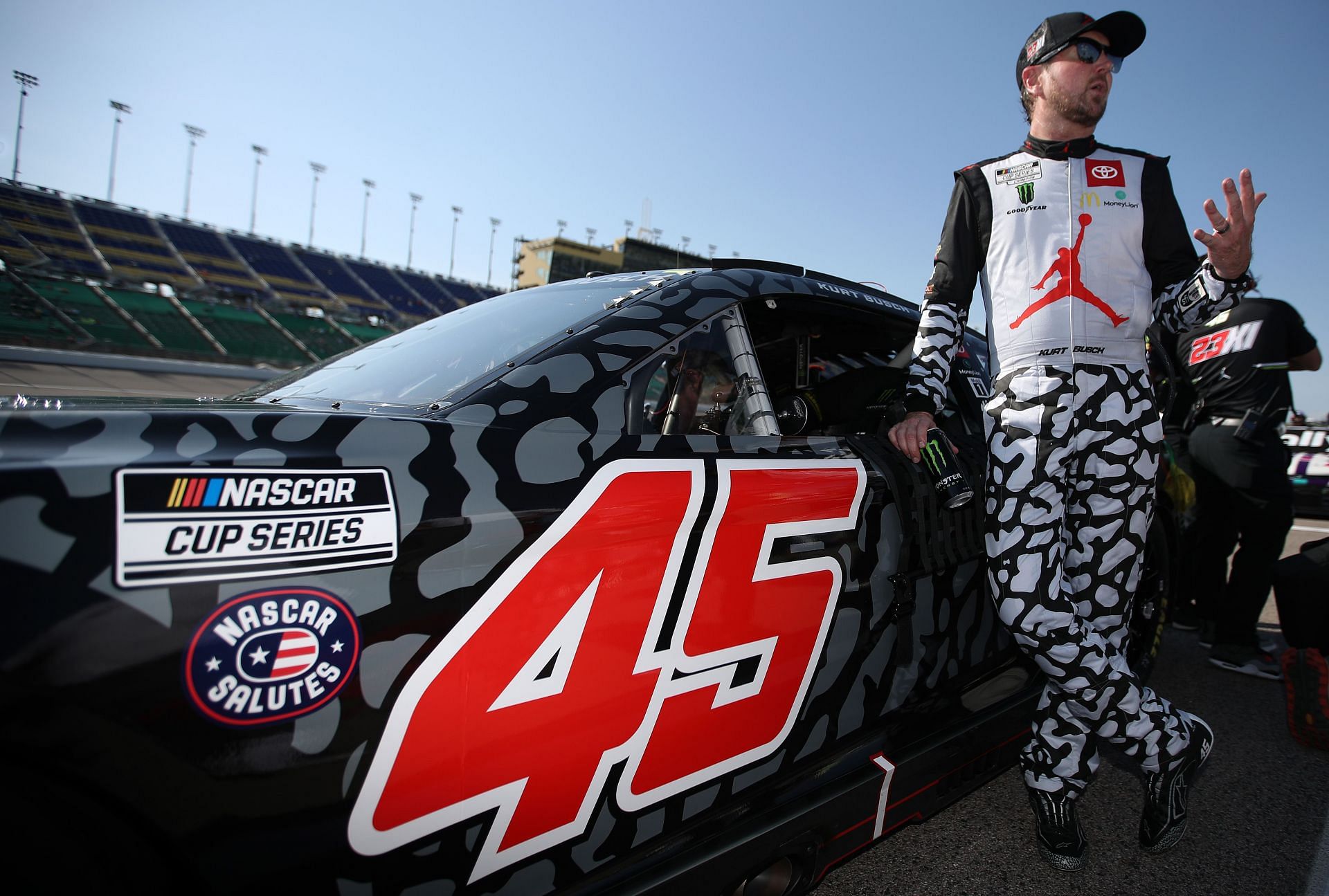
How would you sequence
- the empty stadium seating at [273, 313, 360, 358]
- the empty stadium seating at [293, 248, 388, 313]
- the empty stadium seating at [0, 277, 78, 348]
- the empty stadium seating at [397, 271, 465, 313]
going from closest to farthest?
the empty stadium seating at [0, 277, 78, 348], the empty stadium seating at [273, 313, 360, 358], the empty stadium seating at [293, 248, 388, 313], the empty stadium seating at [397, 271, 465, 313]

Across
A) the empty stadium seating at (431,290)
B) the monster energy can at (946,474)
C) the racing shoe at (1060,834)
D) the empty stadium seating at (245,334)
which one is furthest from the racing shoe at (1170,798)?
the empty stadium seating at (431,290)

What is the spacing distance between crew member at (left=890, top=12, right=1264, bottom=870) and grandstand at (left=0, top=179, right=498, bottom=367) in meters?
19.8

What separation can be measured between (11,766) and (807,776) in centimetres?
133

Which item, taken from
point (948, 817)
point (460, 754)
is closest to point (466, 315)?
point (460, 754)

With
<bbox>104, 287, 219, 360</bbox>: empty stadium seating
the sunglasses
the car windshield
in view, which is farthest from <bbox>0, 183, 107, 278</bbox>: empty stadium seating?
the sunglasses

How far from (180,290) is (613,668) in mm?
39217

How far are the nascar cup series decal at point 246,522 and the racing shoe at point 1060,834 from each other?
1866 mm

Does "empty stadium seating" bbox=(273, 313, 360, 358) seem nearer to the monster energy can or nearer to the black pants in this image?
the black pants

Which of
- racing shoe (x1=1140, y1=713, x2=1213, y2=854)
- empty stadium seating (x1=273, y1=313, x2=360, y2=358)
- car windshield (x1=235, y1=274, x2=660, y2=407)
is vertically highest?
empty stadium seating (x1=273, y1=313, x2=360, y2=358)

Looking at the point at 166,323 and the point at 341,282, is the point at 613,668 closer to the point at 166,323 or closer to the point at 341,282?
the point at 166,323

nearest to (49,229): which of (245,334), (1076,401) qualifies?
(245,334)

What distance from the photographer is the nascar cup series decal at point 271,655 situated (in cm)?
85

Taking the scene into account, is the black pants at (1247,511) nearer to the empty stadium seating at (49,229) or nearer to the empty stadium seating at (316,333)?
the empty stadium seating at (316,333)

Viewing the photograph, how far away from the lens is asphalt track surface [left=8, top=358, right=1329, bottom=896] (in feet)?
5.97
